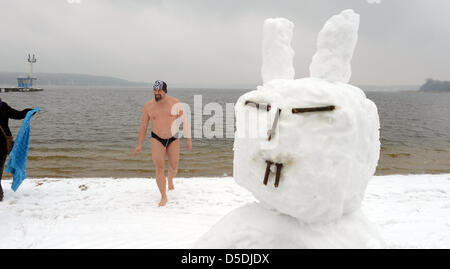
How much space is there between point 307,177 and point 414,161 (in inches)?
363

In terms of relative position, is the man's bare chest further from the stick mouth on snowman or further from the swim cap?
the stick mouth on snowman

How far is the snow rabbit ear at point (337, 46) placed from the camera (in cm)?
182

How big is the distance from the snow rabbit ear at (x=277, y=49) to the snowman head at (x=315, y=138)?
0.63 ft

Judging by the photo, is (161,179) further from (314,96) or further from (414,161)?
(414,161)

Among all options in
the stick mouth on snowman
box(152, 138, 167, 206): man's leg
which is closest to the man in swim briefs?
box(152, 138, 167, 206): man's leg

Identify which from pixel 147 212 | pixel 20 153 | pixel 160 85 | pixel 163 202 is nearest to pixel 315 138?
pixel 160 85

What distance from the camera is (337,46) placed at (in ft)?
6.05

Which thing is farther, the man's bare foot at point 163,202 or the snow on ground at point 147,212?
the man's bare foot at point 163,202

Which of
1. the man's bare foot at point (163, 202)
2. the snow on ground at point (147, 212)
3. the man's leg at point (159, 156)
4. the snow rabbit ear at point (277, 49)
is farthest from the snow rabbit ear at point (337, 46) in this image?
the man's bare foot at point (163, 202)

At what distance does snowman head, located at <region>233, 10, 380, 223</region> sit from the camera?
1.63 m

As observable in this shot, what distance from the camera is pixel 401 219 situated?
3.88m

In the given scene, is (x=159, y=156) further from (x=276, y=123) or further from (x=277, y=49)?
(x=276, y=123)

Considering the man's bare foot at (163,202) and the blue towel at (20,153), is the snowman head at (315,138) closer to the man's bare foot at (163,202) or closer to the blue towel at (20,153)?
the man's bare foot at (163,202)
